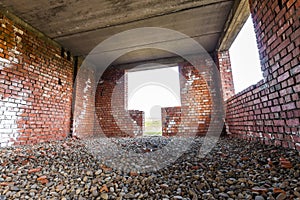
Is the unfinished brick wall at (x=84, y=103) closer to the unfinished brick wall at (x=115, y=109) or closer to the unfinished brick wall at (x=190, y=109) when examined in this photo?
the unfinished brick wall at (x=115, y=109)

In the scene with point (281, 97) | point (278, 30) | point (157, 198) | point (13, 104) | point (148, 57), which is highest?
point (148, 57)

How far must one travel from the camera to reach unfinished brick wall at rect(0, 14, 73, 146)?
2920 millimetres

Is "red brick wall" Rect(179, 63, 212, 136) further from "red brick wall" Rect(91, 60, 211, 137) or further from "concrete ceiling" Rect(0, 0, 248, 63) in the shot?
"concrete ceiling" Rect(0, 0, 248, 63)

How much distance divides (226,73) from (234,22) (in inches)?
57.2

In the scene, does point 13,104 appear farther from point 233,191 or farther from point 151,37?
point 233,191

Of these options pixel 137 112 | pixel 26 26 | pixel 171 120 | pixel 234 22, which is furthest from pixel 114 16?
pixel 171 120

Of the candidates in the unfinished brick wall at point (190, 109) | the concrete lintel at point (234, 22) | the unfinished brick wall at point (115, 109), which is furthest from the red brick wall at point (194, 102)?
the unfinished brick wall at point (115, 109)

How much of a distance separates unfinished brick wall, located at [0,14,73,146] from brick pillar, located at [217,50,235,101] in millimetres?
4282

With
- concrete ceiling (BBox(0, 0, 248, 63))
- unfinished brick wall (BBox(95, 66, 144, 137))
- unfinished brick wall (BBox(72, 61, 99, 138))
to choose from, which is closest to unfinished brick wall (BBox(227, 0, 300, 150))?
concrete ceiling (BBox(0, 0, 248, 63))

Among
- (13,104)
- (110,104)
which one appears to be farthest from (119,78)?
(13,104)

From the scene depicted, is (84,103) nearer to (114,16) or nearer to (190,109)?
(114,16)

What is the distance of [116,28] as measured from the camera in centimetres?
374

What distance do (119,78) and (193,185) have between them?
507 cm

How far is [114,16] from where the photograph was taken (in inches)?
130
